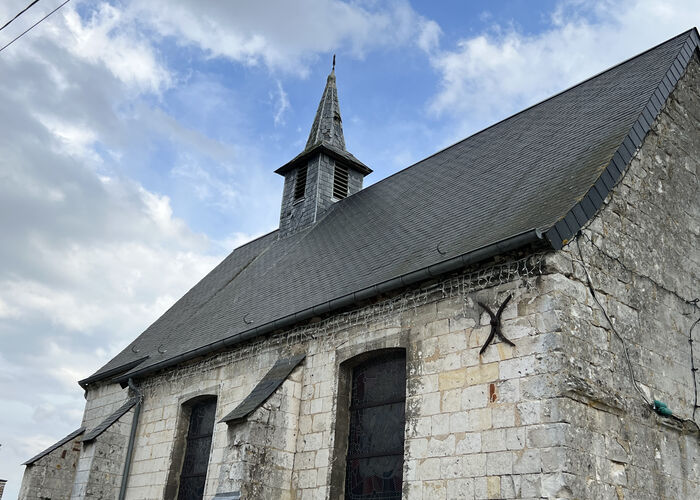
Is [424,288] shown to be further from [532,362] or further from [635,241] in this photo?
[635,241]

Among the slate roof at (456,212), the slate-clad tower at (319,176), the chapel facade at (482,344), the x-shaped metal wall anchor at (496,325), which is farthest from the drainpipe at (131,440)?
the x-shaped metal wall anchor at (496,325)

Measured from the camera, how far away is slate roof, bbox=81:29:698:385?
25.8 feet

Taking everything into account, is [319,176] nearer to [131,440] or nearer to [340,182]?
[340,182]

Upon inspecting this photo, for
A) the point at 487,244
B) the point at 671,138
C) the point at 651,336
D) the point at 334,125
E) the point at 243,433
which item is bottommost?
the point at 243,433

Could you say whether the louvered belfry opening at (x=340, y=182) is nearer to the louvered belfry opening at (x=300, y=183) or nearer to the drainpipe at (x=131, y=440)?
the louvered belfry opening at (x=300, y=183)

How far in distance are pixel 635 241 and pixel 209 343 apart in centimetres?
646

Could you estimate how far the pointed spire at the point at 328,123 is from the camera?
1766cm

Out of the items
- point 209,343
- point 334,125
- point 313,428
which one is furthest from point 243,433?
point 334,125

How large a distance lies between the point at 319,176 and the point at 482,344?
32.7 ft

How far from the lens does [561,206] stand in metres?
7.35

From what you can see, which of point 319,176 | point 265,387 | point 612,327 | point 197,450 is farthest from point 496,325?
point 319,176

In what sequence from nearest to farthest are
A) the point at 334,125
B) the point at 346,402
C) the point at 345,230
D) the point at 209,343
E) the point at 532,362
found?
1. the point at 532,362
2. the point at 346,402
3. the point at 209,343
4. the point at 345,230
5. the point at 334,125

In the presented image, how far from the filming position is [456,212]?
385 inches

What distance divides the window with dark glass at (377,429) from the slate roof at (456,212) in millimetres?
997
